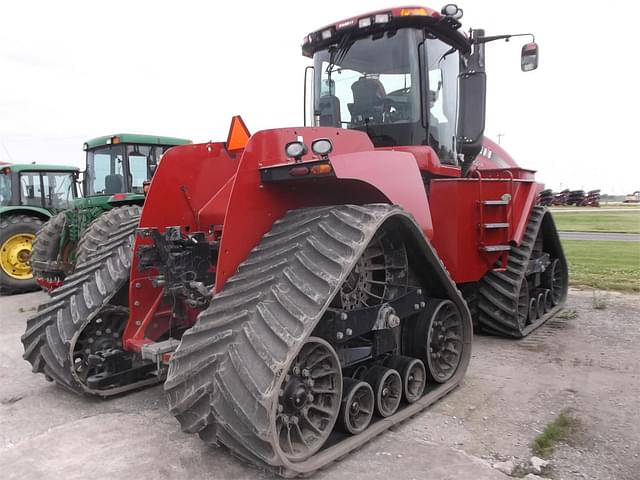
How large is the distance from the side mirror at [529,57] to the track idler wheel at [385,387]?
3537 mm

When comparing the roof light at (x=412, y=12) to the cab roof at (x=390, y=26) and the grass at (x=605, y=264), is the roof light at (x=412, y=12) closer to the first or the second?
the cab roof at (x=390, y=26)

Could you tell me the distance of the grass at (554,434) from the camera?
3.33m

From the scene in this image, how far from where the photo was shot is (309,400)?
3.03 meters

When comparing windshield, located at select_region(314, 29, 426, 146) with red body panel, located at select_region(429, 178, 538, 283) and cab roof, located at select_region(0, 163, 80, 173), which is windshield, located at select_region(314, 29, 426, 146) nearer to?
red body panel, located at select_region(429, 178, 538, 283)

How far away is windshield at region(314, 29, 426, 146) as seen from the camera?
4703 mm

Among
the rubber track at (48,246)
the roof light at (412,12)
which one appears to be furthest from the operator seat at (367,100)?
the rubber track at (48,246)

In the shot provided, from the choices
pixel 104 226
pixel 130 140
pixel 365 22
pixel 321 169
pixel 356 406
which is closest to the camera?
pixel 321 169

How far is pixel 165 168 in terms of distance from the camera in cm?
397

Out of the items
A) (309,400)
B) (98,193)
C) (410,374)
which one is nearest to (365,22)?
(410,374)

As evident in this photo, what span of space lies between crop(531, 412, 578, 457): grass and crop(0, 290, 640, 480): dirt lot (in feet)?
0.17

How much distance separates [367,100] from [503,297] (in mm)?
2634

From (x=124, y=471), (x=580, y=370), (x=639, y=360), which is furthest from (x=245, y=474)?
(x=639, y=360)

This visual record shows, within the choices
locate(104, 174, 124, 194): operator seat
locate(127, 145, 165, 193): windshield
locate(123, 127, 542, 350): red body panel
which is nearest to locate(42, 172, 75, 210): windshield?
locate(104, 174, 124, 194): operator seat

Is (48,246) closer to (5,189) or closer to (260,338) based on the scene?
(5,189)
